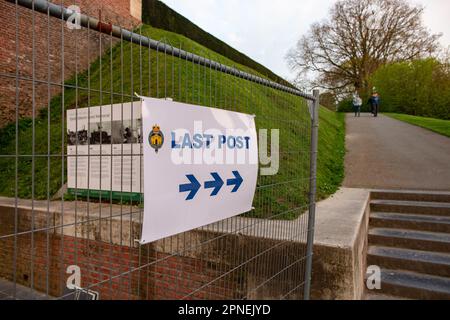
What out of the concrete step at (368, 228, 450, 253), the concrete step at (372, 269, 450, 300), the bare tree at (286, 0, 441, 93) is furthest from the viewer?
the bare tree at (286, 0, 441, 93)

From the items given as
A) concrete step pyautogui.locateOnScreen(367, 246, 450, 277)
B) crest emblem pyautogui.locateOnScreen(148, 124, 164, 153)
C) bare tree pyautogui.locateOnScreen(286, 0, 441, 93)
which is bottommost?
concrete step pyautogui.locateOnScreen(367, 246, 450, 277)

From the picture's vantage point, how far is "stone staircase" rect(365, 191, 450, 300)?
3.98 metres

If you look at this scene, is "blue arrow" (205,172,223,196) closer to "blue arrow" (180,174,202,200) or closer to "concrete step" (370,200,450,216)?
"blue arrow" (180,174,202,200)

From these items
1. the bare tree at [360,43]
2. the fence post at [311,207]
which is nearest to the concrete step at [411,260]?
the fence post at [311,207]

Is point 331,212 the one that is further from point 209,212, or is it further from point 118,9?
point 118,9

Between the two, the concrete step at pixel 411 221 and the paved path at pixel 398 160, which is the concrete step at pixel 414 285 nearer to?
the concrete step at pixel 411 221

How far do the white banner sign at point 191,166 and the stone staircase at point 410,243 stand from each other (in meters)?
2.90

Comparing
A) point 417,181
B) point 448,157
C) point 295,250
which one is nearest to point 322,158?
point 417,181

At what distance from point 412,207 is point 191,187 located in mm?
5031

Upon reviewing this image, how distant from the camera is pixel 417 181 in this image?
22.6 feet

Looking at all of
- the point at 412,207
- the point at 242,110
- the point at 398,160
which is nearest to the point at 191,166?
the point at 242,110

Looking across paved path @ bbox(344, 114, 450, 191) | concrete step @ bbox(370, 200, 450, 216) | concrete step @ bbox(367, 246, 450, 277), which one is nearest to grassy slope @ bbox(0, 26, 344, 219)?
concrete step @ bbox(370, 200, 450, 216)

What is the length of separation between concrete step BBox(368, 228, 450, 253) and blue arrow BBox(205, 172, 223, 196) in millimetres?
3844

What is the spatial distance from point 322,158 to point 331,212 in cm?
399
